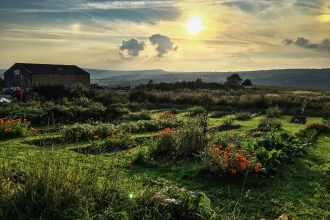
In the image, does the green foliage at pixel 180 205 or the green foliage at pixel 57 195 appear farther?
the green foliage at pixel 180 205

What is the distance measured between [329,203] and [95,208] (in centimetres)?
364

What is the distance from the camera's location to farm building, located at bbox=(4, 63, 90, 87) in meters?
51.4

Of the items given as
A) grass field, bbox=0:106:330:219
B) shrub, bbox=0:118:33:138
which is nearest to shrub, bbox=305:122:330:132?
grass field, bbox=0:106:330:219

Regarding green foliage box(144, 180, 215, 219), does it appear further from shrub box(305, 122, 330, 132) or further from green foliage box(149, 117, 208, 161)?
shrub box(305, 122, 330, 132)

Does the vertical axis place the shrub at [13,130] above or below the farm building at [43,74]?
below

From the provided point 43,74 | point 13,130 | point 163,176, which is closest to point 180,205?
point 163,176

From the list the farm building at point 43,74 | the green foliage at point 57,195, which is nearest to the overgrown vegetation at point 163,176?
the green foliage at point 57,195

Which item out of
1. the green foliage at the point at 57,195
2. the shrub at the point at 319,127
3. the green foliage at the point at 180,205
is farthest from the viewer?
the shrub at the point at 319,127

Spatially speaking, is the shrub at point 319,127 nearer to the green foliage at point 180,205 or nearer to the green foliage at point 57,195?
the green foliage at point 180,205

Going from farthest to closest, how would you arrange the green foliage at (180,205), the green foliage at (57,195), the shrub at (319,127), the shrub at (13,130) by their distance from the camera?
1. the shrub at (319,127)
2. the shrub at (13,130)
3. the green foliage at (180,205)
4. the green foliage at (57,195)

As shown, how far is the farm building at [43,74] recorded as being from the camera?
51438mm

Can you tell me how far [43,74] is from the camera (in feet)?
172

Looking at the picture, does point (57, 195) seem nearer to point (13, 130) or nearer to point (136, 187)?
point (136, 187)

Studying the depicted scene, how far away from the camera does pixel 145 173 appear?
5.67 meters
